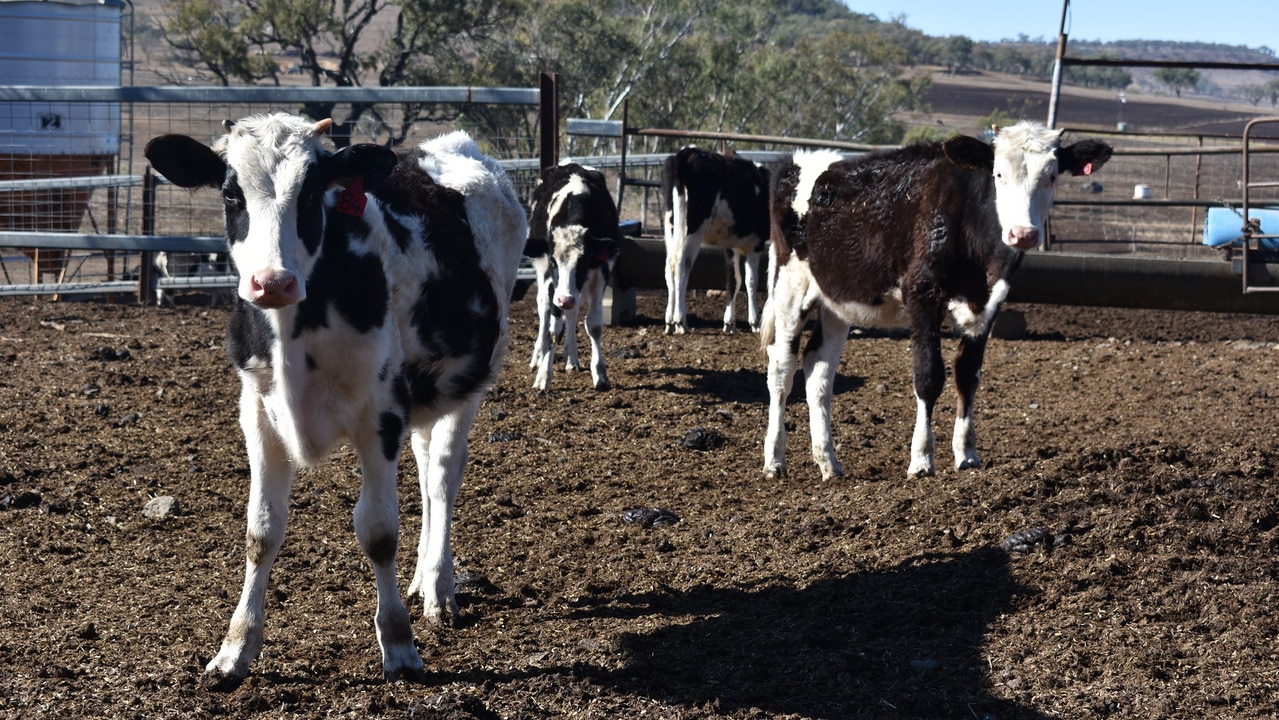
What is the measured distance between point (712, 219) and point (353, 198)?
950 cm

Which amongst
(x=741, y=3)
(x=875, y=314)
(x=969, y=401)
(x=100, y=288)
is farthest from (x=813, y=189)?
(x=741, y=3)

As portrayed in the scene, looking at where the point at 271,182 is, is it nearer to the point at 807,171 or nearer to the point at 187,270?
the point at 807,171

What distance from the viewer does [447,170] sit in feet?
20.3

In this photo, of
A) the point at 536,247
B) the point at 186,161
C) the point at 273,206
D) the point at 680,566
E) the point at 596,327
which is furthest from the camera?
the point at 596,327

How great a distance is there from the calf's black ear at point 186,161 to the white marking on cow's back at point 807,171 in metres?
4.59

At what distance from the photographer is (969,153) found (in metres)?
7.44

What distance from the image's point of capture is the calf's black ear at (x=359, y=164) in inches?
Result: 178

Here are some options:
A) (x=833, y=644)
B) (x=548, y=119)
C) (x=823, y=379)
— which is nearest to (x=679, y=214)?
(x=548, y=119)

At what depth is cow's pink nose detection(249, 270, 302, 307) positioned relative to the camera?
402 centimetres

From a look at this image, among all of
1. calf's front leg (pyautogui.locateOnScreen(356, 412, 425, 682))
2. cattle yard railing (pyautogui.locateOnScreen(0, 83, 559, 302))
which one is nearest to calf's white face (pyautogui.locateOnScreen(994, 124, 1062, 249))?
calf's front leg (pyautogui.locateOnScreen(356, 412, 425, 682))

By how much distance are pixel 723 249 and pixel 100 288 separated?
689cm

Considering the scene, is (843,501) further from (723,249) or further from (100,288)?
(100,288)

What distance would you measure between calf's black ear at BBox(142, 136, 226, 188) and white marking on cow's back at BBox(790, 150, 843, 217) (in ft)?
15.1

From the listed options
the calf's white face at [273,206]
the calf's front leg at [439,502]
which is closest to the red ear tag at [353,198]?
the calf's white face at [273,206]
